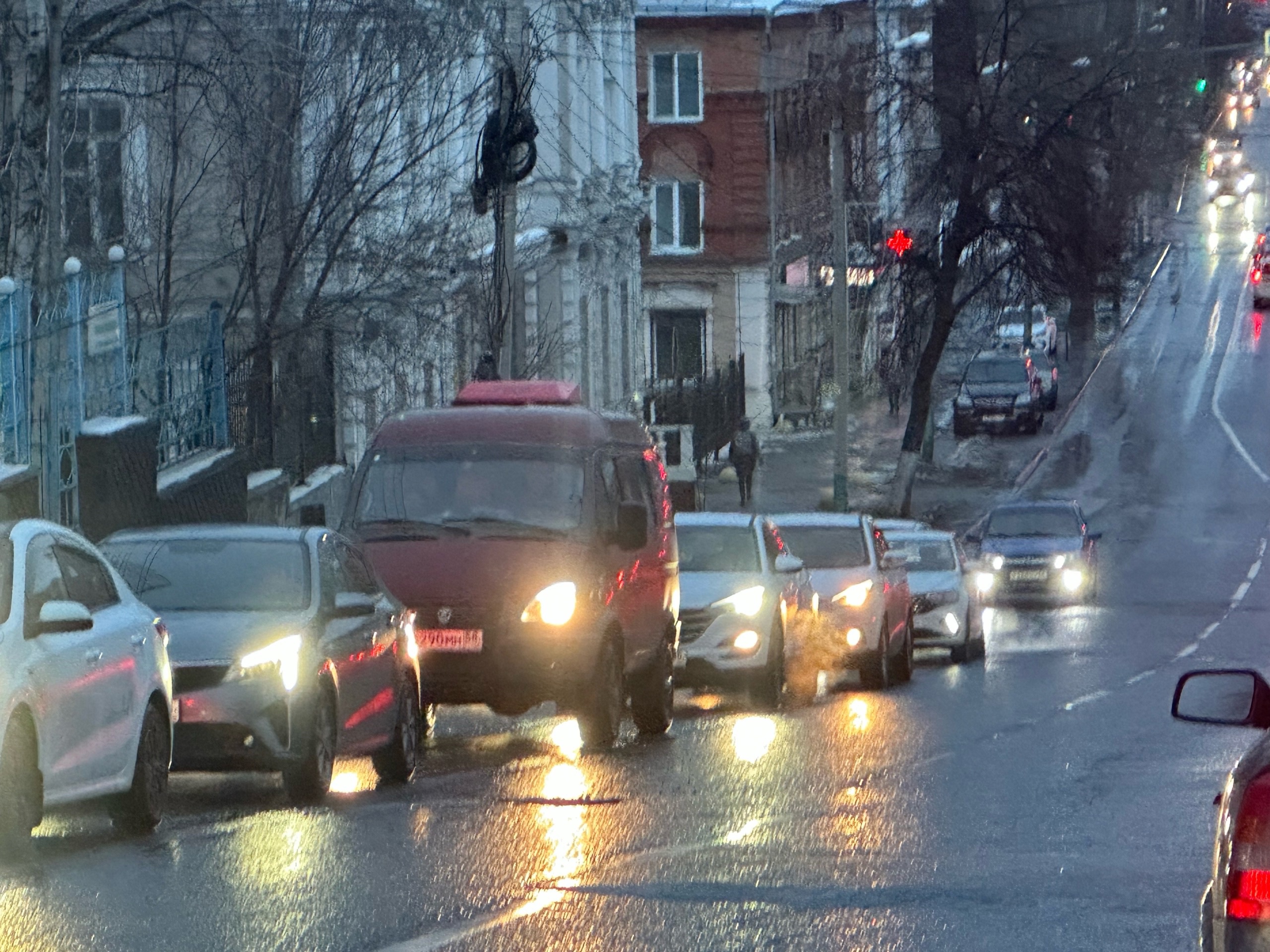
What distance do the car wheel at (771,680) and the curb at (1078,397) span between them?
2943cm

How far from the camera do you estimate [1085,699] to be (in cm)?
1883

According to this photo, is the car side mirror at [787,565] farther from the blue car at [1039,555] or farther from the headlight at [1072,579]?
the headlight at [1072,579]

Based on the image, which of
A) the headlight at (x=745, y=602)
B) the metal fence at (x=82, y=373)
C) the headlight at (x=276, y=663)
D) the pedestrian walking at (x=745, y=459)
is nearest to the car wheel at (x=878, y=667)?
the headlight at (x=745, y=602)

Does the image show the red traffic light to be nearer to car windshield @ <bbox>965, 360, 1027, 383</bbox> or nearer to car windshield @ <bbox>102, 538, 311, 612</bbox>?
car windshield @ <bbox>965, 360, 1027, 383</bbox>

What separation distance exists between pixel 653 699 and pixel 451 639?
2.30 meters

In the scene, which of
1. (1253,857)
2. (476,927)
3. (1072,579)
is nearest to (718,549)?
(476,927)

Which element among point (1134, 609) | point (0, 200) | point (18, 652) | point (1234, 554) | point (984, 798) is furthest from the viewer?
point (1234, 554)

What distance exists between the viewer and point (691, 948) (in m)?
7.71

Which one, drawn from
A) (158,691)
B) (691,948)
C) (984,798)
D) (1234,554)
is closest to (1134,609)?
(1234,554)

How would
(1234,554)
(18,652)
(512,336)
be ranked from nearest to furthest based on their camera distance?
(18,652) → (512,336) → (1234,554)

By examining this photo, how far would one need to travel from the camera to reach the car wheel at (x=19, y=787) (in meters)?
9.30

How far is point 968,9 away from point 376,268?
22.2 metres

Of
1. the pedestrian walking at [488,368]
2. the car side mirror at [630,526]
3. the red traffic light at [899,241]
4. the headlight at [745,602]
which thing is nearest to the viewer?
the car side mirror at [630,526]

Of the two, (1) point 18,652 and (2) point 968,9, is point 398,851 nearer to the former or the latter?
(1) point 18,652
